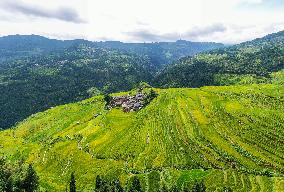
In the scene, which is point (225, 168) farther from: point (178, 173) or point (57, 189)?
point (57, 189)

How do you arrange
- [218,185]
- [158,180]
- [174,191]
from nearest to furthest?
[174,191]
[218,185]
[158,180]

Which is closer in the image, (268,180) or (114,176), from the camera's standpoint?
(268,180)

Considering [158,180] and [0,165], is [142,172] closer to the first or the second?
[158,180]

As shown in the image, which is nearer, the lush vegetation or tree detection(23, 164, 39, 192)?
the lush vegetation

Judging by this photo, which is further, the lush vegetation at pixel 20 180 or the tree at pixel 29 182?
the tree at pixel 29 182

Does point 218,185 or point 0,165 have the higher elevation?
point 0,165

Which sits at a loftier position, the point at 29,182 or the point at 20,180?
the point at 20,180

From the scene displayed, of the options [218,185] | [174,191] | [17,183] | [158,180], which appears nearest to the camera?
[17,183]

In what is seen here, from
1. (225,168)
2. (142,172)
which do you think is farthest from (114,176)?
(225,168)

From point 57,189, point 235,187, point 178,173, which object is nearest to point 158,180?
point 178,173

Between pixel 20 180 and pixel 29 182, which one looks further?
pixel 29 182
